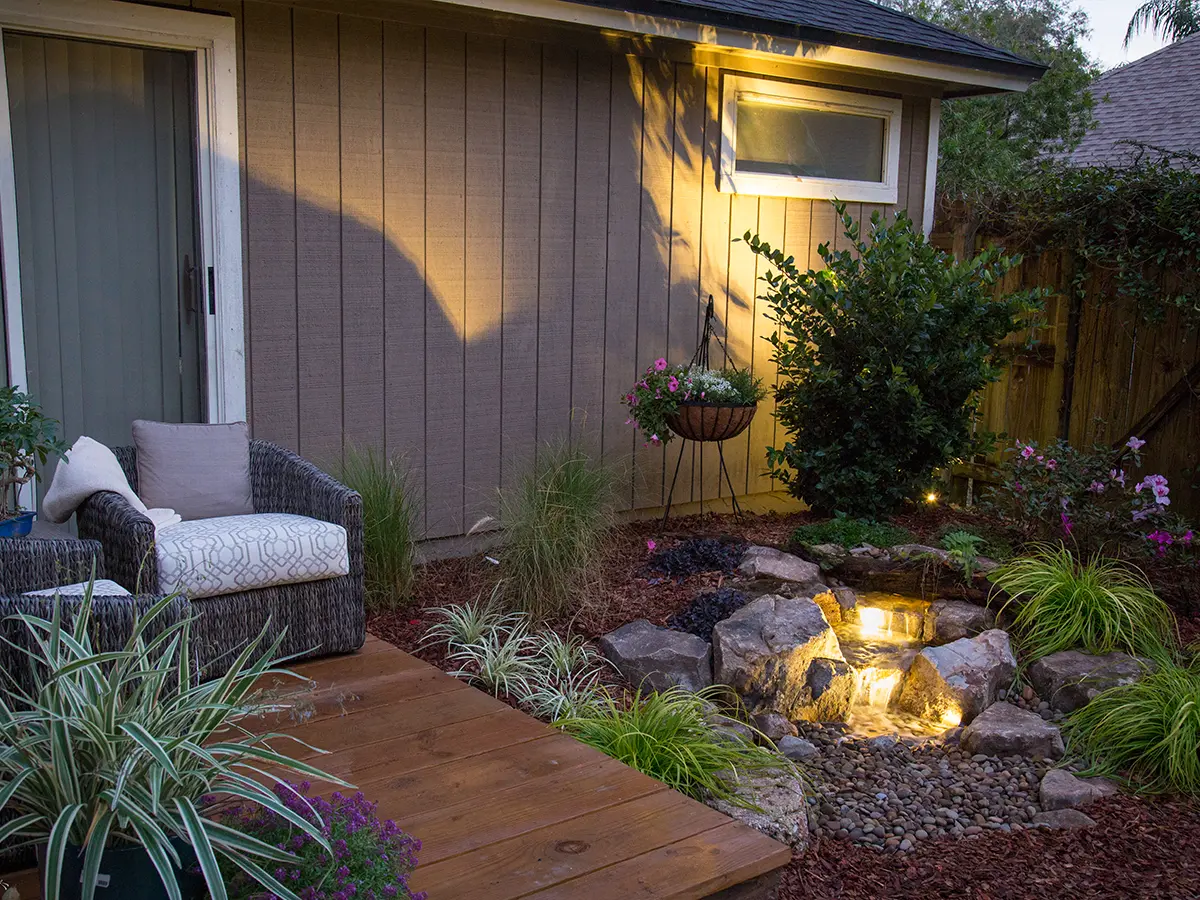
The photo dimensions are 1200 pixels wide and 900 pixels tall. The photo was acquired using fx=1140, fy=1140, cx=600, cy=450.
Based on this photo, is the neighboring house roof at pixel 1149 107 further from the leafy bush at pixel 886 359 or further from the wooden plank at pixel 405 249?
the wooden plank at pixel 405 249

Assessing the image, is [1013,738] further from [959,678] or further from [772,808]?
[772,808]

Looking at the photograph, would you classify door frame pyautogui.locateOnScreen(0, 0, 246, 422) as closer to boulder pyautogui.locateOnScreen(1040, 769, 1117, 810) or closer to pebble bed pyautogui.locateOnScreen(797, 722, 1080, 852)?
pebble bed pyautogui.locateOnScreen(797, 722, 1080, 852)

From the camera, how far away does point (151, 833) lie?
1759 mm

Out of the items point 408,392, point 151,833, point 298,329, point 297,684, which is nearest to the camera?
point 151,833

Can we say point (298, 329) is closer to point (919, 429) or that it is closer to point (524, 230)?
point (524, 230)

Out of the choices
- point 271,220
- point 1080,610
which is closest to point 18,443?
point 271,220

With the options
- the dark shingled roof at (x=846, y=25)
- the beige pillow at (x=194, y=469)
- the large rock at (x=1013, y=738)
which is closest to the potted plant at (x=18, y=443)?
the beige pillow at (x=194, y=469)

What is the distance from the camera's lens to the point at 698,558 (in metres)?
4.91

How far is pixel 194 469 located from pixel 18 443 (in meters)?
0.63

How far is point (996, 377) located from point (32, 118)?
13.8ft

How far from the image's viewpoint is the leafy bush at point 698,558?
15.8ft

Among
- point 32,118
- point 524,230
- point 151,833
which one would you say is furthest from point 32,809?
point 524,230

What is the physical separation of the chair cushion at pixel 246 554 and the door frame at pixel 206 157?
972 mm

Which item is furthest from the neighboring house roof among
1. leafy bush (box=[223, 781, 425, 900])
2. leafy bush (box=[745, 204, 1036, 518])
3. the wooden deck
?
leafy bush (box=[223, 781, 425, 900])
